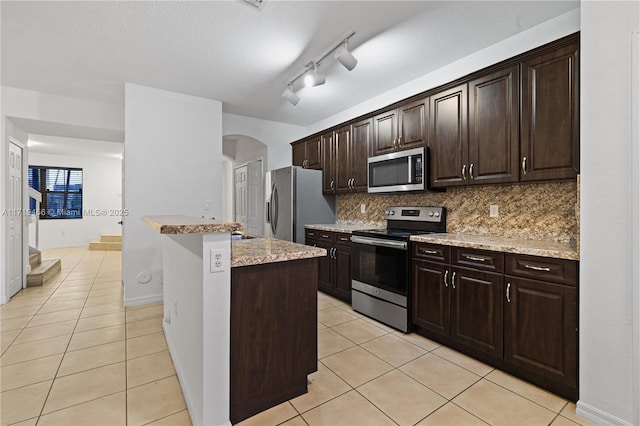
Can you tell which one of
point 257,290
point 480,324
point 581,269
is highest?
point 581,269

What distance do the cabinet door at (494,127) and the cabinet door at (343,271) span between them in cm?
159

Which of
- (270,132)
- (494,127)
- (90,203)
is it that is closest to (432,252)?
(494,127)

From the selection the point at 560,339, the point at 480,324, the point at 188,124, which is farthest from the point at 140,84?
the point at 560,339

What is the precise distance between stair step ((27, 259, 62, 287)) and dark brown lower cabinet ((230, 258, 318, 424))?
14.8 ft

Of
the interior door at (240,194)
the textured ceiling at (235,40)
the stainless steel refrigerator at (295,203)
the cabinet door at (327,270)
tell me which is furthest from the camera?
the interior door at (240,194)

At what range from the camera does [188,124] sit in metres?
3.96

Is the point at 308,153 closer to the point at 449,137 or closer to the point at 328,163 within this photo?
the point at 328,163

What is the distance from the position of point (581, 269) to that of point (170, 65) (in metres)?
3.81

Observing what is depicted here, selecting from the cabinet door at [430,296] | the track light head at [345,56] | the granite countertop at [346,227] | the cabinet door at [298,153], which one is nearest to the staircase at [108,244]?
the cabinet door at [298,153]

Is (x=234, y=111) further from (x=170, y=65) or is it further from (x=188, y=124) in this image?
(x=170, y=65)

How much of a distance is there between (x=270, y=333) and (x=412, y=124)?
246cm

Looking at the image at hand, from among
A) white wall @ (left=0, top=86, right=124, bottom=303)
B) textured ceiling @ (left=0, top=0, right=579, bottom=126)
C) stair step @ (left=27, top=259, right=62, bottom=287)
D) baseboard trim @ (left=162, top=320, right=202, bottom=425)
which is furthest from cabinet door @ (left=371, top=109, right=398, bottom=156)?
stair step @ (left=27, top=259, right=62, bottom=287)

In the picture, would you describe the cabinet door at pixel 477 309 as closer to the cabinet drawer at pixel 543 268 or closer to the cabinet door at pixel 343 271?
the cabinet drawer at pixel 543 268

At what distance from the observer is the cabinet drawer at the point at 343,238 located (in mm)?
3550
